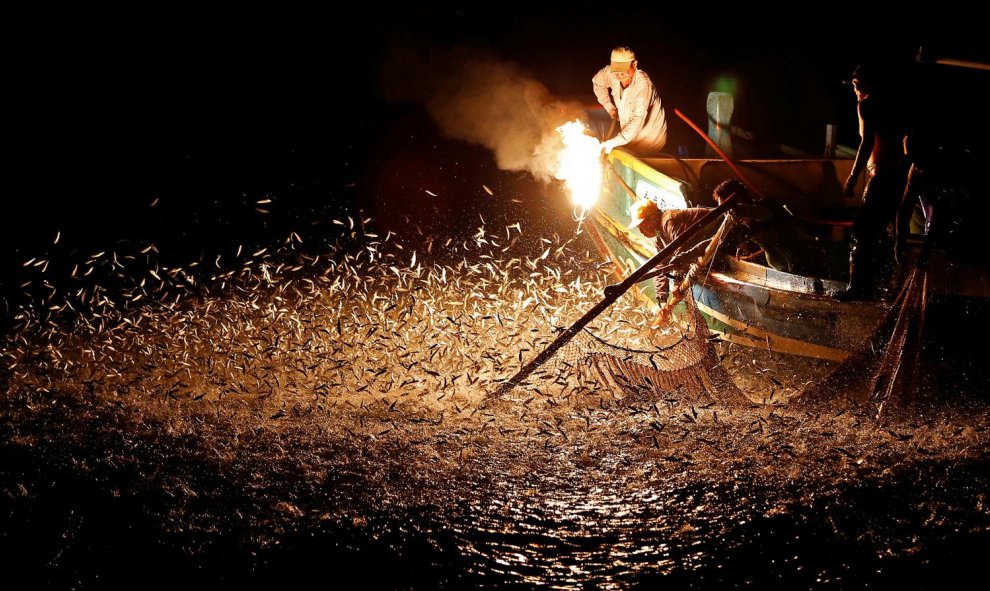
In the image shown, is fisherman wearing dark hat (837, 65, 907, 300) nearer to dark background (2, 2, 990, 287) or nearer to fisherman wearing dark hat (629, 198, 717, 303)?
fisherman wearing dark hat (629, 198, 717, 303)

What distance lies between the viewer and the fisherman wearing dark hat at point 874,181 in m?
5.69

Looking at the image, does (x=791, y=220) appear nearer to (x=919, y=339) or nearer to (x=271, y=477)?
(x=919, y=339)

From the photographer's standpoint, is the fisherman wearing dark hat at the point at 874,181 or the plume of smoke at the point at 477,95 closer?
the fisherman wearing dark hat at the point at 874,181

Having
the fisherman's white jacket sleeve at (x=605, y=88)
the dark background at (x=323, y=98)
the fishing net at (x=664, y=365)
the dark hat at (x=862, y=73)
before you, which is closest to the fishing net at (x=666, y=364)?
the fishing net at (x=664, y=365)

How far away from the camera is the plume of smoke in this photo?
50.7 ft

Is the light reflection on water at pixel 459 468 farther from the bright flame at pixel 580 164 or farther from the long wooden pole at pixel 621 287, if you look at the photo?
the bright flame at pixel 580 164

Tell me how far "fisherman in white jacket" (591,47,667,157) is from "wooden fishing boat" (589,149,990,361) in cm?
44

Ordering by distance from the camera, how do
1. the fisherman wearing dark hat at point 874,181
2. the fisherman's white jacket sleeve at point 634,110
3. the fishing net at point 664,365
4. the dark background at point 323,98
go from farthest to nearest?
1. the dark background at point 323,98
2. the fisherman's white jacket sleeve at point 634,110
3. the fishing net at point 664,365
4. the fisherman wearing dark hat at point 874,181

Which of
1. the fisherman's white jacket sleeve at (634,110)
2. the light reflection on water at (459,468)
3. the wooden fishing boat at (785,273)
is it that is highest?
the fisherman's white jacket sleeve at (634,110)

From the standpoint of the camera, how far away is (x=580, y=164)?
995cm

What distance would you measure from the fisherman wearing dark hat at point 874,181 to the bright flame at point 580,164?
4.17m

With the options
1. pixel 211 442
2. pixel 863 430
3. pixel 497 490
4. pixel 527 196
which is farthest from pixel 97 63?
pixel 863 430

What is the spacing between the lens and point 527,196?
1497 cm

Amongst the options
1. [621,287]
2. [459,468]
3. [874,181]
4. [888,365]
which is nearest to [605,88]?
[621,287]
